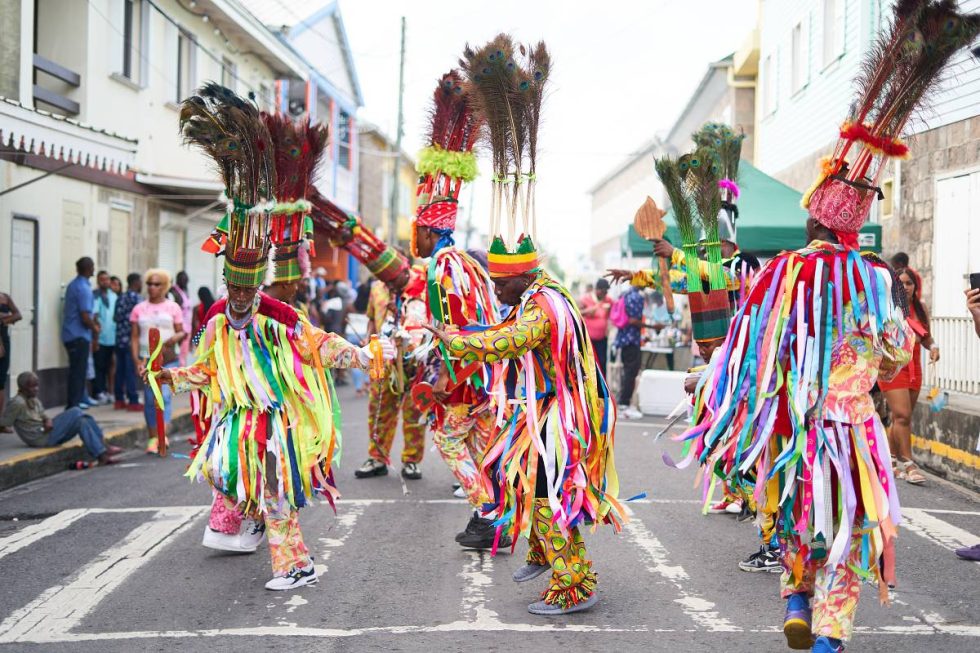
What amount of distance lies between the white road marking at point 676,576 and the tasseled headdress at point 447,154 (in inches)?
90.1

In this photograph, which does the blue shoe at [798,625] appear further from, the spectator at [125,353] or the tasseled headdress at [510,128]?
the spectator at [125,353]

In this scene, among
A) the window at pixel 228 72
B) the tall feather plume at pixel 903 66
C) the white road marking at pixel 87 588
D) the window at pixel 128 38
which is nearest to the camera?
the tall feather plume at pixel 903 66

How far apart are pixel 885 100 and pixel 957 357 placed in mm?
6997

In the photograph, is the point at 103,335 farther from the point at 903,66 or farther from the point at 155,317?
the point at 903,66

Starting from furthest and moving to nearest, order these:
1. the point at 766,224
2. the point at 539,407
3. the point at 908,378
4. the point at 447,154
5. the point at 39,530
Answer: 1. the point at 766,224
2. the point at 908,378
3. the point at 447,154
4. the point at 39,530
5. the point at 539,407

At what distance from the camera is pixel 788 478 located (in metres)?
4.25

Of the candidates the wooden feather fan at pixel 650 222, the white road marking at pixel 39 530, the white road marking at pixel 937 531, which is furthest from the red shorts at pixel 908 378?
the white road marking at pixel 39 530

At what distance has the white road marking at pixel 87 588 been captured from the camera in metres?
4.75

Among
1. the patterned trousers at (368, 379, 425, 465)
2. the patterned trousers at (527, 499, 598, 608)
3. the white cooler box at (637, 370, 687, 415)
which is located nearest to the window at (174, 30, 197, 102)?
the white cooler box at (637, 370, 687, 415)

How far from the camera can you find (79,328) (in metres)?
12.2

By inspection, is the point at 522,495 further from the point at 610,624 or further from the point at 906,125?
the point at 906,125

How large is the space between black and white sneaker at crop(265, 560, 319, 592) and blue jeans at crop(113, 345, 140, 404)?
28.3 feet

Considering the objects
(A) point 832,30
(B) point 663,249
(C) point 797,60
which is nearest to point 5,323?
(B) point 663,249

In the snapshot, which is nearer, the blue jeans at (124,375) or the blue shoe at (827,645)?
the blue shoe at (827,645)
